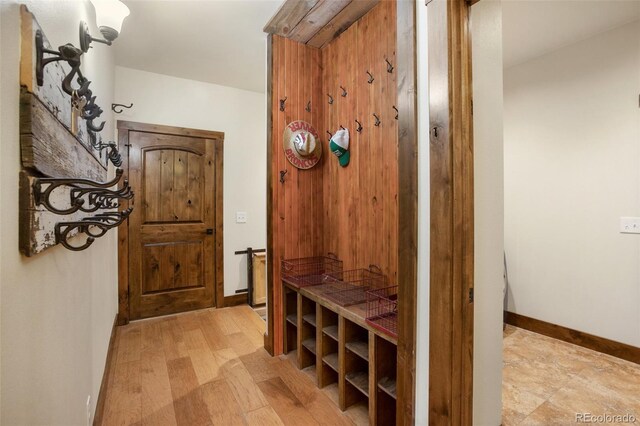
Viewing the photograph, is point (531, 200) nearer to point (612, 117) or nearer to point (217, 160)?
point (612, 117)

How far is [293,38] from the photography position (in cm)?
263

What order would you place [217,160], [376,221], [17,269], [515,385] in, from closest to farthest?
[17,269]
[515,385]
[376,221]
[217,160]

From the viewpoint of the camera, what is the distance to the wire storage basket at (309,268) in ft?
8.16

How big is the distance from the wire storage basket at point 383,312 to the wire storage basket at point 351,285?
0.27 ft

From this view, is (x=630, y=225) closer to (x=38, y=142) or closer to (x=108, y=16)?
(x=38, y=142)

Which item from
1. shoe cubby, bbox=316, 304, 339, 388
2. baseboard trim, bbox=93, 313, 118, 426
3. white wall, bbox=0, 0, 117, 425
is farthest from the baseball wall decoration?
baseboard trim, bbox=93, 313, 118, 426

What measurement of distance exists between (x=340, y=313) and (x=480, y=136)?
49.3 inches

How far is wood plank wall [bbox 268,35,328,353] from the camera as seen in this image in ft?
8.45

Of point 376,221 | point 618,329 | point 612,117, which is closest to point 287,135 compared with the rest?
point 376,221

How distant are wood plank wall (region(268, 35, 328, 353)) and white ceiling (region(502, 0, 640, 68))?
1.59m

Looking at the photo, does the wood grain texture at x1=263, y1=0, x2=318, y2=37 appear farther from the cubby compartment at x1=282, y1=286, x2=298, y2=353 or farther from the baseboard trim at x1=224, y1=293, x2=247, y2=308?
the baseboard trim at x1=224, y1=293, x2=247, y2=308

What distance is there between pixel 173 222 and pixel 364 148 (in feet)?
8.00

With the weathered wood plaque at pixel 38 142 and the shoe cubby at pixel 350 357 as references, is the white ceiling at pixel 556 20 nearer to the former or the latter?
the shoe cubby at pixel 350 357

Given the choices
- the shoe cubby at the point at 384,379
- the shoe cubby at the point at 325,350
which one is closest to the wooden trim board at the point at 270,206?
the shoe cubby at the point at 325,350
